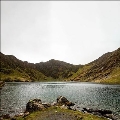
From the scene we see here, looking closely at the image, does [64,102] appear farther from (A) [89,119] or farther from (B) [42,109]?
(A) [89,119]

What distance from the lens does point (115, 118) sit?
149 feet

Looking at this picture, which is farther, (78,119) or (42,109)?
(42,109)

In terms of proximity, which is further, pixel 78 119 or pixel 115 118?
pixel 115 118

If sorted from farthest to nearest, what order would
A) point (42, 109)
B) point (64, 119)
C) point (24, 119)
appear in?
point (42, 109) < point (24, 119) < point (64, 119)

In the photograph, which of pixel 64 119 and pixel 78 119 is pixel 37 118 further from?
pixel 78 119

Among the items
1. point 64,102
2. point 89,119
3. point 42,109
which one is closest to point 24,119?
point 42,109

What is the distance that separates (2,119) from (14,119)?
2.75m

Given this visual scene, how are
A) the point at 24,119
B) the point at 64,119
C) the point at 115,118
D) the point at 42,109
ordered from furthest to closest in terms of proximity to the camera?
1. the point at 42,109
2. the point at 115,118
3. the point at 24,119
4. the point at 64,119

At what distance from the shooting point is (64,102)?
67125 millimetres

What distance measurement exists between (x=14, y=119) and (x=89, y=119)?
1634 cm

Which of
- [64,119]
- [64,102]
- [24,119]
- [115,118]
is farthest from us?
[64,102]

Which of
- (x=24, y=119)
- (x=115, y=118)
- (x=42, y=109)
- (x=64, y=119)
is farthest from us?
(x=42, y=109)

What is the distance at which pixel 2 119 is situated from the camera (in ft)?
143

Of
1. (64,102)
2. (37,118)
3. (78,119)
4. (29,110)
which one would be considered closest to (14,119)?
(37,118)
